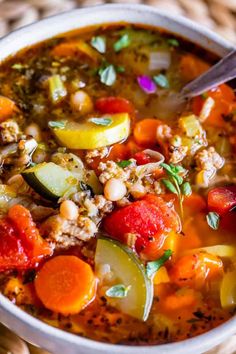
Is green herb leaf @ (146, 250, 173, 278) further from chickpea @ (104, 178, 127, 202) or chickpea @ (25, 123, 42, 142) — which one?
chickpea @ (25, 123, 42, 142)

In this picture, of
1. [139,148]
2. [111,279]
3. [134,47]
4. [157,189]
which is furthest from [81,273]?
[134,47]

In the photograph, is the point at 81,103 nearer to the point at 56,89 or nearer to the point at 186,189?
the point at 56,89

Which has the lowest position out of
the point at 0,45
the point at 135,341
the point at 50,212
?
the point at 135,341

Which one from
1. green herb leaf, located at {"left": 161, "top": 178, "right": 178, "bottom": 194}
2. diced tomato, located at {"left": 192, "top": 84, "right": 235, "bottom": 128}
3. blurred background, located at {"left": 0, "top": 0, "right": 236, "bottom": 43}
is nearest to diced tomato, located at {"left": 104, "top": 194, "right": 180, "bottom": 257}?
green herb leaf, located at {"left": 161, "top": 178, "right": 178, "bottom": 194}

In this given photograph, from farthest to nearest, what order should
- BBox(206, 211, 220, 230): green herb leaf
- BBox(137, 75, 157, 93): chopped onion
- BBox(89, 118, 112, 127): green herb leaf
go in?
1. BBox(137, 75, 157, 93): chopped onion
2. BBox(89, 118, 112, 127): green herb leaf
3. BBox(206, 211, 220, 230): green herb leaf

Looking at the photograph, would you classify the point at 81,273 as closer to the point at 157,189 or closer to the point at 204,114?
the point at 157,189

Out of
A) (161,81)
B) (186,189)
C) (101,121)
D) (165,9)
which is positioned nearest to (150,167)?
(186,189)
